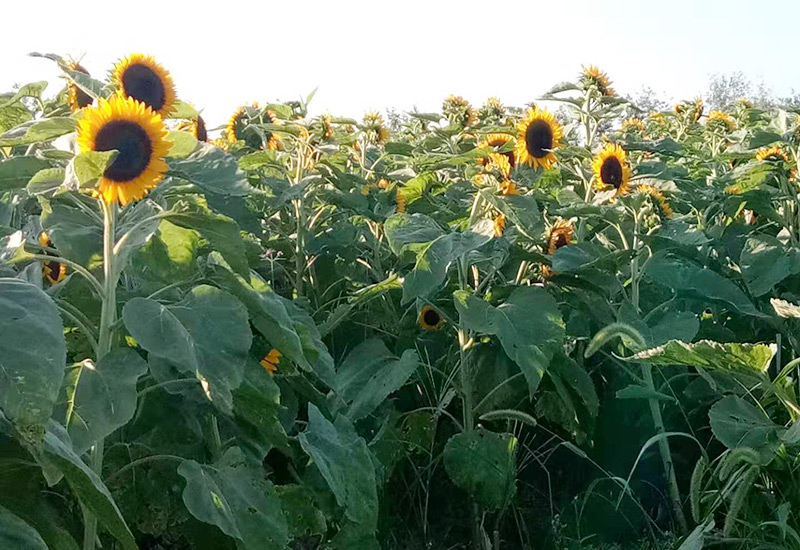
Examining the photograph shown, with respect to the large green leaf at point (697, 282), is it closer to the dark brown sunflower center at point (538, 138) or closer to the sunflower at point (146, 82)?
the dark brown sunflower center at point (538, 138)

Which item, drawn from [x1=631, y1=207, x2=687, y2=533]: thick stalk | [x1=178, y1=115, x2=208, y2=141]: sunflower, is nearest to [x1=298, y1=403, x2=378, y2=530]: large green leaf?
[x1=631, y1=207, x2=687, y2=533]: thick stalk

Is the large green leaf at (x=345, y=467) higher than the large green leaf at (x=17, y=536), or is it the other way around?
the large green leaf at (x=17, y=536)

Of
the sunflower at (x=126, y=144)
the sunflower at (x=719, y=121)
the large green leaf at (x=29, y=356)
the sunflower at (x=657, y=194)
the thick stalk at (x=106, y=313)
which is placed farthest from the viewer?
the sunflower at (x=719, y=121)

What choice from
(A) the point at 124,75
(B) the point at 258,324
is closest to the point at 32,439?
(B) the point at 258,324

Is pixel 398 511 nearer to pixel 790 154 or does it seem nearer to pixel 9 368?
pixel 9 368

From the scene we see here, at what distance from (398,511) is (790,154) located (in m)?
2.24

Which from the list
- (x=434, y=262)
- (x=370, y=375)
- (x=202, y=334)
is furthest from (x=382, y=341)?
(x=202, y=334)

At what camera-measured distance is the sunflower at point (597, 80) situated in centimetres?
386

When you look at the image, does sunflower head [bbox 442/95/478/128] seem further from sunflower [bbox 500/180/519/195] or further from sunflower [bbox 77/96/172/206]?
sunflower [bbox 77/96/172/206]

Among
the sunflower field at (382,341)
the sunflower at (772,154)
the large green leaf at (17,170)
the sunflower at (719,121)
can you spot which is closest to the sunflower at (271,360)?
the sunflower field at (382,341)

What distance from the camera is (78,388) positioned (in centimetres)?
162

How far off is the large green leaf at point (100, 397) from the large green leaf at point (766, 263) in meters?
2.19

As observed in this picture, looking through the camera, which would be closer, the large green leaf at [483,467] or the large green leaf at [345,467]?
the large green leaf at [345,467]

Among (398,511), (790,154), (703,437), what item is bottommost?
(398,511)
